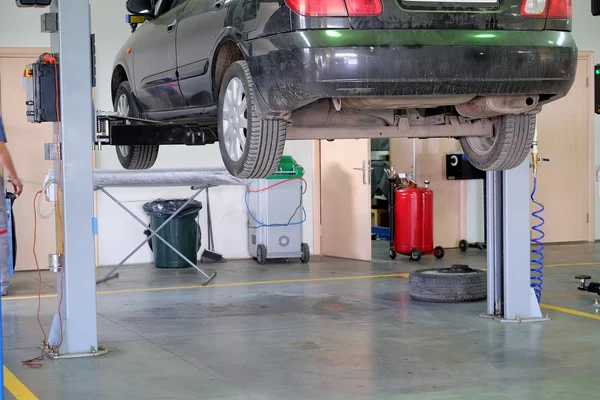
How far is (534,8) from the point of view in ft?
13.5

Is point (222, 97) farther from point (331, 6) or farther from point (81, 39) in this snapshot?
point (81, 39)

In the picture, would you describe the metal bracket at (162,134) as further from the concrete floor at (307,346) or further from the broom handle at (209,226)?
the broom handle at (209,226)

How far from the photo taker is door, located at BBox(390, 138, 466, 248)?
1266 cm

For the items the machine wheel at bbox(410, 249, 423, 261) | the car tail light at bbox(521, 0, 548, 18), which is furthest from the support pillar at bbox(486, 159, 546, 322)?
the machine wheel at bbox(410, 249, 423, 261)

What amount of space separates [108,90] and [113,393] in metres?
6.77

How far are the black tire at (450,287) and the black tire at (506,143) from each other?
2810mm

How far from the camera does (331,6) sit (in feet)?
12.7

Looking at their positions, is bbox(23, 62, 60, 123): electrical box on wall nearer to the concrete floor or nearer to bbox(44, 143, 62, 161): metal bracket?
bbox(44, 143, 62, 161): metal bracket

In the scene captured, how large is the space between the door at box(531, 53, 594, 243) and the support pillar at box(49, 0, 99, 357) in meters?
8.76

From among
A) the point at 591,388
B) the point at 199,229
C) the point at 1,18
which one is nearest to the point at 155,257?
the point at 199,229

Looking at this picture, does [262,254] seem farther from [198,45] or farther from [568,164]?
[198,45]

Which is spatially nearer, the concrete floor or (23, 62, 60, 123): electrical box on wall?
the concrete floor

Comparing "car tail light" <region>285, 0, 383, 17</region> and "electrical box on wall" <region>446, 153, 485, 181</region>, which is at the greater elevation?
"car tail light" <region>285, 0, 383, 17</region>

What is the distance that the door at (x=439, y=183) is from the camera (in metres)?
12.7
